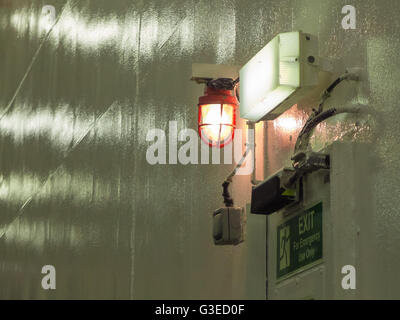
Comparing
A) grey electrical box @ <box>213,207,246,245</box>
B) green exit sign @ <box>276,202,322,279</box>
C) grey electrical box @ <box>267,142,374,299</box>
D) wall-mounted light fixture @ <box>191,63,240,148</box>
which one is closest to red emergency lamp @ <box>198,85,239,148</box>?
wall-mounted light fixture @ <box>191,63,240,148</box>

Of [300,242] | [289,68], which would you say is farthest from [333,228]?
[289,68]

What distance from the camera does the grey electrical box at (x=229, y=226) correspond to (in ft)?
19.5

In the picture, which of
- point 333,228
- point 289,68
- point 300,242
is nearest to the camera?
point 333,228

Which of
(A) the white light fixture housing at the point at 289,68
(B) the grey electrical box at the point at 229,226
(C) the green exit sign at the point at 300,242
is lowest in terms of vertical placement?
(C) the green exit sign at the point at 300,242

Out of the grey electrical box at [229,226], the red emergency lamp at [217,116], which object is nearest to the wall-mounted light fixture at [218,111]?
the red emergency lamp at [217,116]

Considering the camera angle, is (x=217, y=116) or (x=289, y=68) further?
(x=217, y=116)

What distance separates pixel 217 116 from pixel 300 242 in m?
1.13

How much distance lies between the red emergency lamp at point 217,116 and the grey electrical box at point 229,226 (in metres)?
0.42

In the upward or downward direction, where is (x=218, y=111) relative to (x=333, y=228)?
upward

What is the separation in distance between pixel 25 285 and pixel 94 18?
4.19m

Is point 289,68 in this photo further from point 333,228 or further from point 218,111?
point 218,111

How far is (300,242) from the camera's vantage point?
5207mm

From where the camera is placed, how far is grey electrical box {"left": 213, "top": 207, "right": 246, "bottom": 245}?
19.5 ft

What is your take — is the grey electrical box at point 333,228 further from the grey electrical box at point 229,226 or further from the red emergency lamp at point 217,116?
the red emergency lamp at point 217,116
